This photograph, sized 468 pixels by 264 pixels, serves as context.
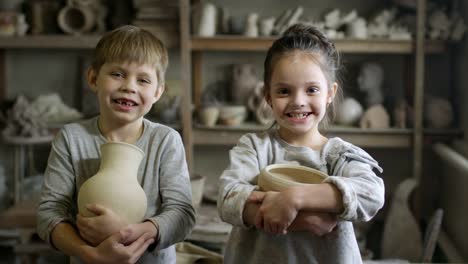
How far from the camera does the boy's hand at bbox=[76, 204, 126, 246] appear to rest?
1.14m

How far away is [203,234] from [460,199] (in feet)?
4.66

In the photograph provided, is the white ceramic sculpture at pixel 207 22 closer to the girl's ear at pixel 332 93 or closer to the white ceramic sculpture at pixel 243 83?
the white ceramic sculpture at pixel 243 83

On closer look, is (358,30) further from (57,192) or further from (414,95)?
(57,192)

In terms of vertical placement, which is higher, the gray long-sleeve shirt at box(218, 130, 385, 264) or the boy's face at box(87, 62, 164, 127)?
the boy's face at box(87, 62, 164, 127)

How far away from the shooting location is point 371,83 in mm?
3418

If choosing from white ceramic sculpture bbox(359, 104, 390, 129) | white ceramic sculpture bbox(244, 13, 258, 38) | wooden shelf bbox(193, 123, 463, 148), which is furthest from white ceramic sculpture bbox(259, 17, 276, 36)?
white ceramic sculpture bbox(359, 104, 390, 129)

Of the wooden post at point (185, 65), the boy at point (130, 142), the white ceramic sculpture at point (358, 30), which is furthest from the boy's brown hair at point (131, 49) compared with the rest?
the white ceramic sculpture at point (358, 30)

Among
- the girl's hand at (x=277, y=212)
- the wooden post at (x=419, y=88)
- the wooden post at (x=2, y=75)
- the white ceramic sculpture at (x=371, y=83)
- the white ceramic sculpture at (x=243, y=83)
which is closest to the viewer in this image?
the girl's hand at (x=277, y=212)

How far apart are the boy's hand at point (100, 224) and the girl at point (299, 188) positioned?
221 mm

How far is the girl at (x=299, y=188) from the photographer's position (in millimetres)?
1096

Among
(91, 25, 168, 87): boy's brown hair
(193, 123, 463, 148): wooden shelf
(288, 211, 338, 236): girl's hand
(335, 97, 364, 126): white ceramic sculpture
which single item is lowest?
(193, 123, 463, 148): wooden shelf

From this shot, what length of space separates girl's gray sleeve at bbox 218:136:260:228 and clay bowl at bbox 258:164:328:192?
37mm

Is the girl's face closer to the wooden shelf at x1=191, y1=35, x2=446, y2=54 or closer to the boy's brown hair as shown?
the boy's brown hair

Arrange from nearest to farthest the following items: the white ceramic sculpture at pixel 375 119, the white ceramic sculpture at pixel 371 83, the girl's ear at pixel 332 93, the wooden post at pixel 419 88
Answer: the girl's ear at pixel 332 93 → the wooden post at pixel 419 88 → the white ceramic sculpture at pixel 375 119 → the white ceramic sculpture at pixel 371 83
